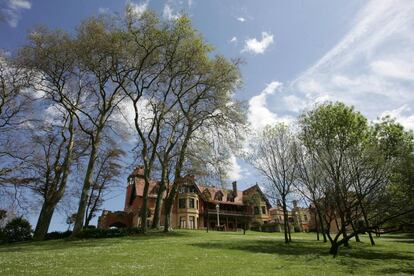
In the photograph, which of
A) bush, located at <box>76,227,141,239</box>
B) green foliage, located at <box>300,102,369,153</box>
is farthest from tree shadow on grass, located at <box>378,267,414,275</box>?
bush, located at <box>76,227,141,239</box>

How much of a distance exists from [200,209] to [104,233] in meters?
39.8

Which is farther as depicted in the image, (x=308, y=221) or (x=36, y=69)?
(x=308, y=221)

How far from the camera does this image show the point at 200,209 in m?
66.0

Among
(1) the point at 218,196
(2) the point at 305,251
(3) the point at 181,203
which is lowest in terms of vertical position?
(2) the point at 305,251

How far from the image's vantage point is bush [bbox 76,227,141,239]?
2698cm

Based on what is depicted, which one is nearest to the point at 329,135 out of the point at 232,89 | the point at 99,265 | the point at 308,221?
the point at 232,89

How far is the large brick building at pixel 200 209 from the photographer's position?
59562mm

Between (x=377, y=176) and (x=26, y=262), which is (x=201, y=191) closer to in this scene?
(x=377, y=176)

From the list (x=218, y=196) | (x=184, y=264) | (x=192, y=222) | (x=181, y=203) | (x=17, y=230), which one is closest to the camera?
(x=184, y=264)

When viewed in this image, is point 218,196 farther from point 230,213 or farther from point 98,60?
point 98,60

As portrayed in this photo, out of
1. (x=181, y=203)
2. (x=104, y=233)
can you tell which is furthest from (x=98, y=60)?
(x=181, y=203)

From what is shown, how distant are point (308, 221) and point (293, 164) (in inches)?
2267

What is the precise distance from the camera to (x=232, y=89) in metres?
33.0

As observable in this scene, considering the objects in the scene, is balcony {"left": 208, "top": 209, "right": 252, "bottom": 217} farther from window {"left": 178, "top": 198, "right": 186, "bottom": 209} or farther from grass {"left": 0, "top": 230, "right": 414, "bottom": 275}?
grass {"left": 0, "top": 230, "right": 414, "bottom": 275}
